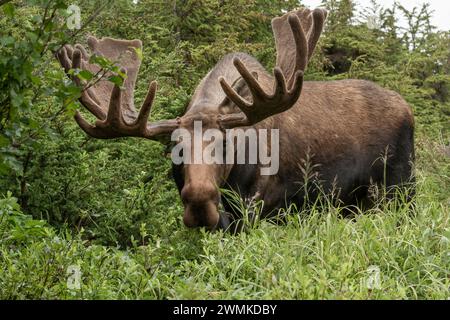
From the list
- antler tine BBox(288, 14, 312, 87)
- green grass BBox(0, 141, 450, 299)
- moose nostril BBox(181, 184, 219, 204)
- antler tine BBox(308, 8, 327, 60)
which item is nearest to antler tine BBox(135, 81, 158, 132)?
moose nostril BBox(181, 184, 219, 204)

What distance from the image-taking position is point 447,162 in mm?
10883

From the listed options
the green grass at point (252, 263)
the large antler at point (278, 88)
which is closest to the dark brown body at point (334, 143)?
the large antler at point (278, 88)

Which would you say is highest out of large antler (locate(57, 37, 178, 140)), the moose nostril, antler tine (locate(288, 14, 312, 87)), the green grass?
antler tine (locate(288, 14, 312, 87))

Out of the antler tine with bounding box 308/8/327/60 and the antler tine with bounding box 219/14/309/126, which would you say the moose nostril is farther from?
the antler tine with bounding box 308/8/327/60

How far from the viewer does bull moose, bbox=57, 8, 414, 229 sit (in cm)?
686

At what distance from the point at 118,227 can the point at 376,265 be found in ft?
9.22

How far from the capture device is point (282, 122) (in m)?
7.94

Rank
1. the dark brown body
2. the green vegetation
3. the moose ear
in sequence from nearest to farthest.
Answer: the green vegetation → the moose ear → the dark brown body

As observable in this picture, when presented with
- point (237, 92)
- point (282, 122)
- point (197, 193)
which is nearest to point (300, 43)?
point (237, 92)

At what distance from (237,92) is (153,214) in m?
1.37

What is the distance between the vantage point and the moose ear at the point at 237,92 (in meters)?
7.33

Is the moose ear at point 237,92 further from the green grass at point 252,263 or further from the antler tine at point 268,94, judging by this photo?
the green grass at point 252,263

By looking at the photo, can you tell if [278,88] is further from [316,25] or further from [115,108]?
[115,108]

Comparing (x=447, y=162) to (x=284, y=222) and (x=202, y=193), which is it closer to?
(x=284, y=222)
